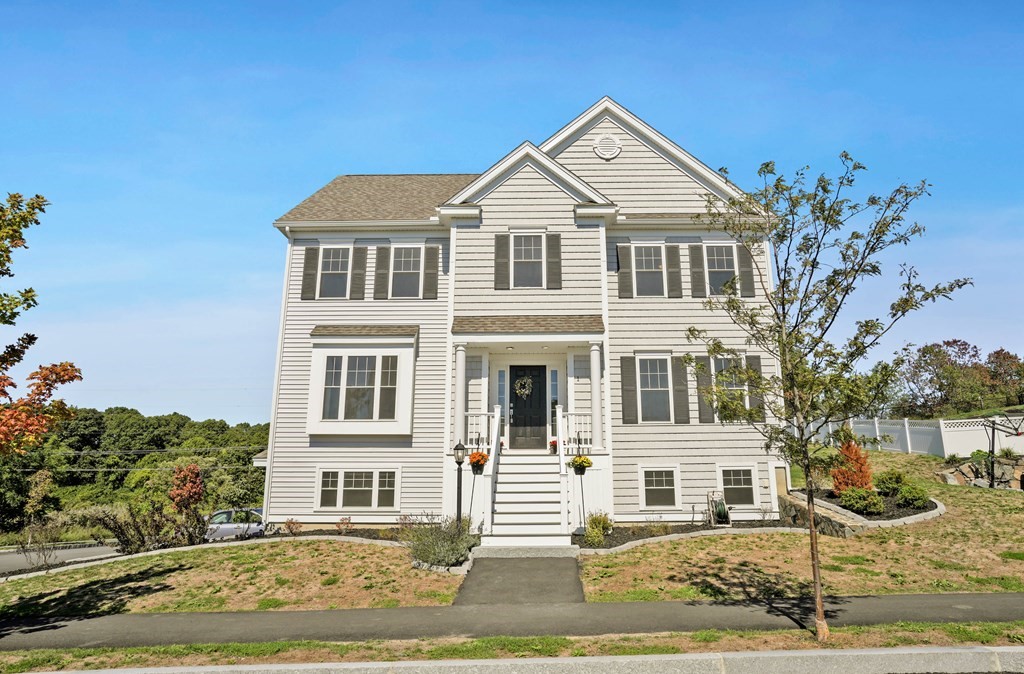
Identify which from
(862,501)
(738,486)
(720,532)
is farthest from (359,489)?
(862,501)

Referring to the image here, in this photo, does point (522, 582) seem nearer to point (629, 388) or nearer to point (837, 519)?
point (629, 388)

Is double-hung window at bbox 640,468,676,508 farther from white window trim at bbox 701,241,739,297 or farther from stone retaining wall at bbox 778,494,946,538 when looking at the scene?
white window trim at bbox 701,241,739,297

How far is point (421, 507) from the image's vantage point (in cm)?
1645

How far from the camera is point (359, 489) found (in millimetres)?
16578

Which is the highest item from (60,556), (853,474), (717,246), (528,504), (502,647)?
(717,246)

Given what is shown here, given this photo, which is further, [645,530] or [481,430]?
[481,430]

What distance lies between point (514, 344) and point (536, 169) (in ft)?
18.4

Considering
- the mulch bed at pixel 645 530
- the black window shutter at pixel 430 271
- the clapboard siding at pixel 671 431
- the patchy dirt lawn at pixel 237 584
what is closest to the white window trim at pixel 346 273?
the black window shutter at pixel 430 271

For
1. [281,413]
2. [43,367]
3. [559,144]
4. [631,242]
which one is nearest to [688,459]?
[631,242]

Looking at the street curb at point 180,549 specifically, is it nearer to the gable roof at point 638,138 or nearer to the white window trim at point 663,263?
the white window trim at point 663,263

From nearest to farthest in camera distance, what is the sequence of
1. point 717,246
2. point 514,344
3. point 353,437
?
point 514,344 → point 353,437 → point 717,246

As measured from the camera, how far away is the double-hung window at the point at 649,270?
17500 mm

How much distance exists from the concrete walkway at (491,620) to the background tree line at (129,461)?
19.3 metres

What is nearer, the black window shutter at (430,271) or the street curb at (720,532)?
the street curb at (720,532)
